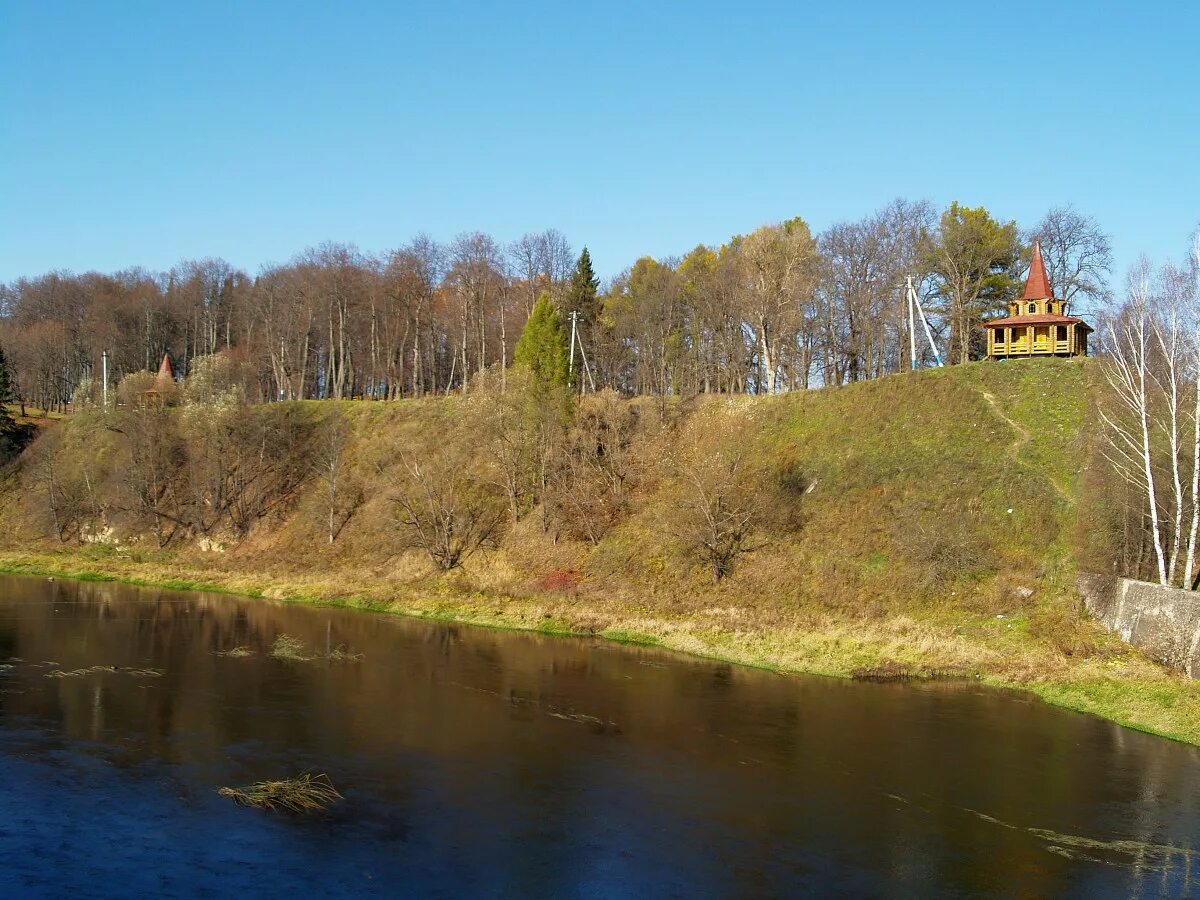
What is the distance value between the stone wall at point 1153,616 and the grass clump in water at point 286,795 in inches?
958

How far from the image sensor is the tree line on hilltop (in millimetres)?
65312

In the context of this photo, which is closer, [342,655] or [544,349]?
[342,655]

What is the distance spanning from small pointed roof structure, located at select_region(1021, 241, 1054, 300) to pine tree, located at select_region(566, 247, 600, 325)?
31.2 m

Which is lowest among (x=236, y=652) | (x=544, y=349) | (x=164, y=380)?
(x=236, y=652)

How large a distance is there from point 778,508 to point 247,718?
28411 millimetres

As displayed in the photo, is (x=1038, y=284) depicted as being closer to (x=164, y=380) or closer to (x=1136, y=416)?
(x=1136, y=416)

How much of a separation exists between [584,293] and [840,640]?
43809 millimetres

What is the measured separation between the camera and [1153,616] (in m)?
29.8

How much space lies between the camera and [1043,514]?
40969mm

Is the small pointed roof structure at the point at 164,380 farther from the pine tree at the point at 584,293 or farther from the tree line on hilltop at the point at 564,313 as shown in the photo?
the pine tree at the point at 584,293

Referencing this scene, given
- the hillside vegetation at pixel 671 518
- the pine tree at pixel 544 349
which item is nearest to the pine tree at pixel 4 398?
the hillside vegetation at pixel 671 518

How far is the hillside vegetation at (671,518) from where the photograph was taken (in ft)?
115

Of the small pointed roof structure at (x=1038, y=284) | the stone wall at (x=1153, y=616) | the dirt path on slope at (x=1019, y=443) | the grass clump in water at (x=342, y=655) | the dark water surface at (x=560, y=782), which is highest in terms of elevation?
the small pointed roof structure at (x=1038, y=284)

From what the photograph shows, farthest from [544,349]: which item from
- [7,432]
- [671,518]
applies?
[7,432]
